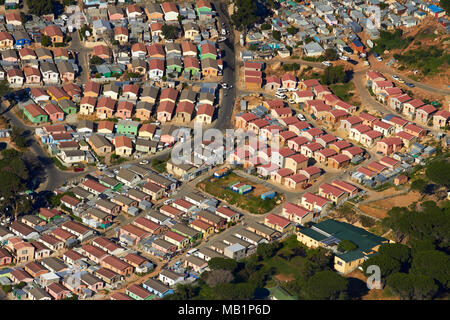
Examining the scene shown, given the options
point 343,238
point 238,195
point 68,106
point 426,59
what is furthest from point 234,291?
point 426,59

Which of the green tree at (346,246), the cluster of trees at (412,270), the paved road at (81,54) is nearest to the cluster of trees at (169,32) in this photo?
the paved road at (81,54)

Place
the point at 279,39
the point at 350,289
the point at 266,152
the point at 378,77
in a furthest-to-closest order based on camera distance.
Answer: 1. the point at 279,39
2. the point at 378,77
3. the point at 266,152
4. the point at 350,289

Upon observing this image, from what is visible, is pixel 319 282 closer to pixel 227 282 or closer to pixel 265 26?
pixel 227 282

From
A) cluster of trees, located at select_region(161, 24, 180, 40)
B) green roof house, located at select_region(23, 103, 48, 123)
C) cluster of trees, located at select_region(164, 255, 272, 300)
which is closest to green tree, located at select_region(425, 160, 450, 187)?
cluster of trees, located at select_region(164, 255, 272, 300)

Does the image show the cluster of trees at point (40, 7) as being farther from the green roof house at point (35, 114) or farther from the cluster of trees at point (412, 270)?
A: the cluster of trees at point (412, 270)

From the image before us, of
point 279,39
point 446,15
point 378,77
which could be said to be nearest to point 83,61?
point 279,39

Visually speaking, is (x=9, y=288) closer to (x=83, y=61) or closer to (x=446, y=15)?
(x=83, y=61)
